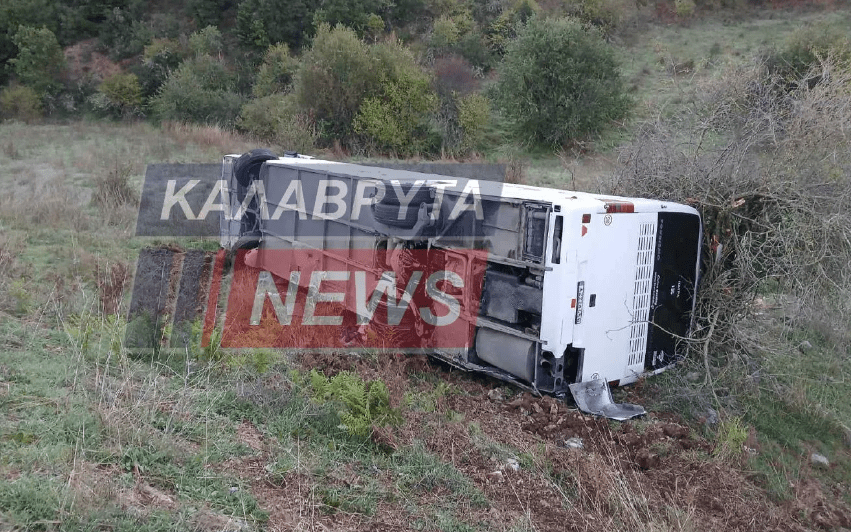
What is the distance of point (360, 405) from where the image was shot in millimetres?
4836

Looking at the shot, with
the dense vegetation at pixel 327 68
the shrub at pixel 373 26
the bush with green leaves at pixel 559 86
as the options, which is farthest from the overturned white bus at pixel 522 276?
the shrub at pixel 373 26

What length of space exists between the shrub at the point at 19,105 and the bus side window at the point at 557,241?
35.2 meters

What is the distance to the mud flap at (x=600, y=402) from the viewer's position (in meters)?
5.79

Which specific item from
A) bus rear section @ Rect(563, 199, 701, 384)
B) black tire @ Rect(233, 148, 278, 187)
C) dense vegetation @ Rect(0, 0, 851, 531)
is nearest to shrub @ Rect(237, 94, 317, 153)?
dense vegetation @ Rect(0, 0, 851, 531)

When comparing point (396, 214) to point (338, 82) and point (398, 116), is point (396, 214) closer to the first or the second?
point (398, 116)

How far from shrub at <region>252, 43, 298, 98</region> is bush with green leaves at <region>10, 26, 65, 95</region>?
12125mm

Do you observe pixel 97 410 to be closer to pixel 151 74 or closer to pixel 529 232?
pixel 529 232

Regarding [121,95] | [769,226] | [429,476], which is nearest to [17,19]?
[121,95]

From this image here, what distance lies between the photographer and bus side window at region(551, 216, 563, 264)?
5.56 m

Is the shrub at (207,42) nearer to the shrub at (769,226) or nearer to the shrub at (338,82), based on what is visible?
the shrub at (338,82)

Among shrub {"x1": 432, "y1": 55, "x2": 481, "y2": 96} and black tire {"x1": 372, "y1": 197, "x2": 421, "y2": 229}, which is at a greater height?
shrub {"x1": 432, "y1": 55, "x2": 481, "y2": 96}

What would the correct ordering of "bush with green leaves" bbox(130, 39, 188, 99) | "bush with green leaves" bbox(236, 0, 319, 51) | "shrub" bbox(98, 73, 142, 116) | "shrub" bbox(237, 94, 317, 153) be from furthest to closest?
"bush with green leaves" bbox(236, 0, 319, 51) → "bush with green leaves" bbox(130, 39, 188, 99) → "shrub" bbox(98, 73, 142, 116) → "shrub" bbox(237, 94, 317, 153)

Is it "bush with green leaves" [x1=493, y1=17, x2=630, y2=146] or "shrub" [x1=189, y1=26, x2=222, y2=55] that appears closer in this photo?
"bush with green leaves" [x1=493, y1=17, x2=630, y2=146]

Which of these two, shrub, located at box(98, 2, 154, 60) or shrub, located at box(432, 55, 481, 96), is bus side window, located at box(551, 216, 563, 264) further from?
shrub, located at box(98, 2, 154, 60)
